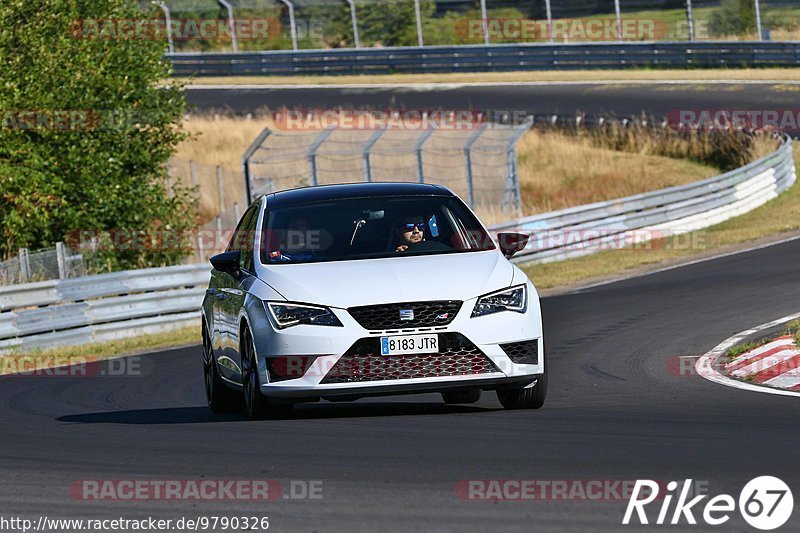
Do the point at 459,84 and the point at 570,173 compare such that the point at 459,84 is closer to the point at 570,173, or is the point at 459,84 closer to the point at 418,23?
the point at 418,23

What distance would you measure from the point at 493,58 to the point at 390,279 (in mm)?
42147

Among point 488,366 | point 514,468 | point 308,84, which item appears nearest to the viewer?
point 514,468

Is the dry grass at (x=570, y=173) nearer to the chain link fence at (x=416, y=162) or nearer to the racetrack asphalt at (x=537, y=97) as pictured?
the chain link fence at (x=416, y=162)

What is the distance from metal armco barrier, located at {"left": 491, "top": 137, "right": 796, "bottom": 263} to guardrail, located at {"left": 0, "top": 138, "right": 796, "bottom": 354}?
0.02 meters

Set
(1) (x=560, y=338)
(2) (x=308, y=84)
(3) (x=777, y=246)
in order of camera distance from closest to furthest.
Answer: (1) (x=560, y=338)
(3) (x=777, y=246)
(2) (x=308, y=84)

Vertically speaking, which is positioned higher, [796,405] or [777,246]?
[796,405]

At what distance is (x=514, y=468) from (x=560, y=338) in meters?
8.66

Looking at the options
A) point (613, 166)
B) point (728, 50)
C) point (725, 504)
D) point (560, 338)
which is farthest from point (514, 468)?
point (728, 50)

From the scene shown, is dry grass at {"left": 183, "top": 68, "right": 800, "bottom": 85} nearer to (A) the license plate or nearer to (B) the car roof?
(B) the car roof

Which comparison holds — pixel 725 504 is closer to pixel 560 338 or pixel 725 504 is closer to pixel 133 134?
pixel 560 338

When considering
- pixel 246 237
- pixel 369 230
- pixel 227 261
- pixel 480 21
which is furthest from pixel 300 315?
pixel 480 21

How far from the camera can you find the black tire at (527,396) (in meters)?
9.92

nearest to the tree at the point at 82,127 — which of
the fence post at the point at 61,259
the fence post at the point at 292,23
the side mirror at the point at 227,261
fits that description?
the fence post at the point at 61,259

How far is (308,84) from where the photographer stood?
171ft
